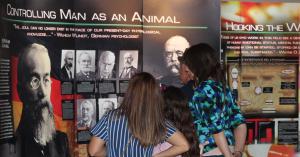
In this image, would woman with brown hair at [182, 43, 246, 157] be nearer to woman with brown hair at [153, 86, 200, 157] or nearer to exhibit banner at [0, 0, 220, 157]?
woman with brown hair at [153, 86, 200, 157]

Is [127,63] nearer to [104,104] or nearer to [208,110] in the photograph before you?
[104,104]

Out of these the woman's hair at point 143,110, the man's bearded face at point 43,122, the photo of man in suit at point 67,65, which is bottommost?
the man's bearded face at point 43,122

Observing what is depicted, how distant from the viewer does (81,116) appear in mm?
5160

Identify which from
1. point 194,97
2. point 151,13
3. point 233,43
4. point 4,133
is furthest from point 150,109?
point 233,43

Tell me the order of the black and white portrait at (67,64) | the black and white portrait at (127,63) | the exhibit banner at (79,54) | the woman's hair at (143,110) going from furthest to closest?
the black and white portrait at (127,63) < the black and white portrait at (67,64) < the exhibit banner at (79,54) < the woman's hair at (143,110)

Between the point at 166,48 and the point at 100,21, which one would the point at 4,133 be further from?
A: the point at 166,48

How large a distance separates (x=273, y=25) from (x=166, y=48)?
1.20m

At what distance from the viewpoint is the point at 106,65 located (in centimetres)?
523

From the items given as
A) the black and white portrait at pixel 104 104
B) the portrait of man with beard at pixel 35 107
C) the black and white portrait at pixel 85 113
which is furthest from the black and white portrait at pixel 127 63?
the portrait of man with beard at pixel 35 107

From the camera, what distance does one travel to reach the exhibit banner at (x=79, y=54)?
190 inches

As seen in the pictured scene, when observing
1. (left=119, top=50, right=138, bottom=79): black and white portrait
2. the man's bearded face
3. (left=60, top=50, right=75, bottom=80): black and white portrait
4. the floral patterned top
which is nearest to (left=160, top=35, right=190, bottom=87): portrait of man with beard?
(left=119, top=50, right=138, bottom=79): black and white portrait

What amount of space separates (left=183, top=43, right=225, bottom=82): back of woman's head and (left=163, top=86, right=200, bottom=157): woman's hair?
0.25 m

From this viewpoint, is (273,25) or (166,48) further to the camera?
(273,25)

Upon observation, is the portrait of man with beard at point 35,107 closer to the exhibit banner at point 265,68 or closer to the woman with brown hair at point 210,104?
the woman with brown hair at point 210,104
